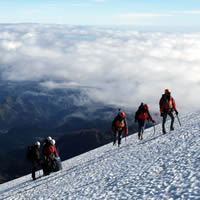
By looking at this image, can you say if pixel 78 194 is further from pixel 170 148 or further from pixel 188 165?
pixel 170 148

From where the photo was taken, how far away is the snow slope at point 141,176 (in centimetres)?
1639

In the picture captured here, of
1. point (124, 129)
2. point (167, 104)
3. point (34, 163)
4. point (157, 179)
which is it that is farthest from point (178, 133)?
point (157, 179)

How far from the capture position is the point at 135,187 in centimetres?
1781

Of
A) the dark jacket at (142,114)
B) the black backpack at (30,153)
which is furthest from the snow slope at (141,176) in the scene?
the dark jacket at (142,114)

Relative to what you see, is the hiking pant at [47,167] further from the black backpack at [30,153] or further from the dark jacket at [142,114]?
the dark jacket at [142,114]

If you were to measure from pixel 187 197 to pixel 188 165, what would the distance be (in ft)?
16.0

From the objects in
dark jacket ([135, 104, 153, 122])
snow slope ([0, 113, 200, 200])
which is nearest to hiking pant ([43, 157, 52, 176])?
snow slope ([0, 113, 200, 200])

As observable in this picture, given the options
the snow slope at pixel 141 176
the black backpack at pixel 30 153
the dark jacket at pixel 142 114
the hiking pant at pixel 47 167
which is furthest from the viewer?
the dark jacket at pixel 142 114

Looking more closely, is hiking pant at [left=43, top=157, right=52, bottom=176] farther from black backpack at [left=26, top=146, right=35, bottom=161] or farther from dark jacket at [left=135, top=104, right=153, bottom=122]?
dark jacket at [left=135, top=104, right=153, bottom=122]

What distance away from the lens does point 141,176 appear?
19625 millimetres

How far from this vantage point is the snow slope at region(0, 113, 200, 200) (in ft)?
53.8

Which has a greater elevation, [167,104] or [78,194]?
[167,104]

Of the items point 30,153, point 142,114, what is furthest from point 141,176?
point 30,153

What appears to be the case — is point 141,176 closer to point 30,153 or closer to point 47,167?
point 47,167
